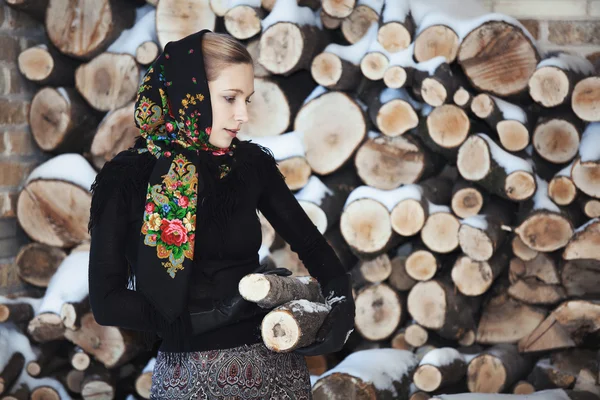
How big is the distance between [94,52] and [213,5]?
55 cm

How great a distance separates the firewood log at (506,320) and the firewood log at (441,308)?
0.18 feet

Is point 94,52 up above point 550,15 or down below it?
below

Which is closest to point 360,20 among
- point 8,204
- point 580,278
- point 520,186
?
point 520,186

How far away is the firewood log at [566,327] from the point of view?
2.92 m

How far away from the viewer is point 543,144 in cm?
304

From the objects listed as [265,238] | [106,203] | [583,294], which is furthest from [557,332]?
[106,203]

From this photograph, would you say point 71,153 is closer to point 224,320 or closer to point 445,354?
point 445,354

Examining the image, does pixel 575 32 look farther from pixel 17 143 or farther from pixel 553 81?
pixel 17 143

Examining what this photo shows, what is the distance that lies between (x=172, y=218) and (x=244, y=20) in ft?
5.31

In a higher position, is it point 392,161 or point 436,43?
point 436,43

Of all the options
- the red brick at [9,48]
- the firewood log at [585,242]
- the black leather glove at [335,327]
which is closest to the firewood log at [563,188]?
the firewood log at [585,242]

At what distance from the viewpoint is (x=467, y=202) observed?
3.08m

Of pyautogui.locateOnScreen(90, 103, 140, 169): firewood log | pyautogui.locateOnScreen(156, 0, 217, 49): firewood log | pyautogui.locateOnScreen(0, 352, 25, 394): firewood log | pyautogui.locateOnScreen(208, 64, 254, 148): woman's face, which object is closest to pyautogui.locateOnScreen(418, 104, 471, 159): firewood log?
pyautogui.locateOnScreen(156, 0, 217, 49): firewood log

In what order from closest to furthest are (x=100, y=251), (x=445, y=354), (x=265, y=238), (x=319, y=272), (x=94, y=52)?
(x=100, y=251)
(x=319, y=272)
(x=445, y=354)
(x=265, y=238)
(x=94, y=52)
